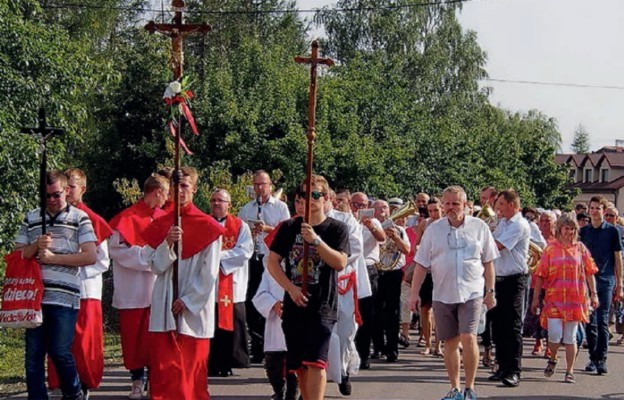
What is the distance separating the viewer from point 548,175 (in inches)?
2482

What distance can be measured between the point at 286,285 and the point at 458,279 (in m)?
2.35

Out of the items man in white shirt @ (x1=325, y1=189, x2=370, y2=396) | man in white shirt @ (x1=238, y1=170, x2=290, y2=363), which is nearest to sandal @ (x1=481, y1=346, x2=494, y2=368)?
man in white shirt @ (x1=238, y1=170, x2=290, y2=363)

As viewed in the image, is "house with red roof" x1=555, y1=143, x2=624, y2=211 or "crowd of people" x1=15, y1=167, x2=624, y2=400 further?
"house with red roof" x1=555, y1=143, x2=624, y2=211

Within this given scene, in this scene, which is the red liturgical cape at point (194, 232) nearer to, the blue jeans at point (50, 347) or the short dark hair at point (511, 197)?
the blue jeans at point (50, 347)

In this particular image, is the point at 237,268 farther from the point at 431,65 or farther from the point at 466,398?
the point at 431,65

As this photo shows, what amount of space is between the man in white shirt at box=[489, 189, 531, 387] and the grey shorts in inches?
68.6

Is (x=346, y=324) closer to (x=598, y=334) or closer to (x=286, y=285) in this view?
(x=286, y=285)

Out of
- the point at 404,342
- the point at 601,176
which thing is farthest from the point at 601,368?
the point at 601,176

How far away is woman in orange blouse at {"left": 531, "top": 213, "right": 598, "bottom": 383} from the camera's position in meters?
12.5

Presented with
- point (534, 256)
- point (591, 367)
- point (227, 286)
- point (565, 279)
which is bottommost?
point (591, 367)

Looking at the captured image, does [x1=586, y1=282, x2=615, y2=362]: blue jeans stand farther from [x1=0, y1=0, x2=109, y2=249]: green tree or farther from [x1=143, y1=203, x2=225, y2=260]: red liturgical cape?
[x1=0, y1=0, x2=109, y2=249]: green tree

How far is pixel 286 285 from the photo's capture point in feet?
27.9

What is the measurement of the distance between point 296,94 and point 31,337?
24.0 m

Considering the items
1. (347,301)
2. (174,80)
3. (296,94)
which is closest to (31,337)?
(174,80)
